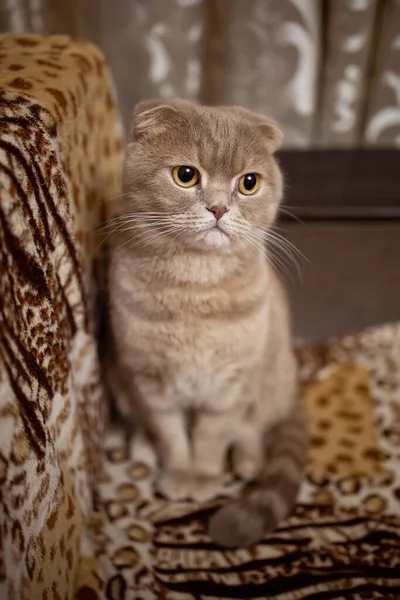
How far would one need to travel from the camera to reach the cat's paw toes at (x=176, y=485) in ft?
4.06

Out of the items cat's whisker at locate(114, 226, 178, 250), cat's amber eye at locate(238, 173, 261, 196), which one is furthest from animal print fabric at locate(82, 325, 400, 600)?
cat's amber eye at locate(238, 173, 261, 196)

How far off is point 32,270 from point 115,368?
0.53m

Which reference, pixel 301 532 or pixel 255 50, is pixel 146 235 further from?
pixel 255 50

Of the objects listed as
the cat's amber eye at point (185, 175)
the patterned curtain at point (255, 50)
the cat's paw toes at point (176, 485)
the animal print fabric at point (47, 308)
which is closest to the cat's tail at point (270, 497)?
the cat's paw toes at point (176, 485)

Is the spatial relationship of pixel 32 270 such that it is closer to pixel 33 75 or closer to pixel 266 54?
pixel 33 75

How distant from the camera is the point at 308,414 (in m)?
1.49

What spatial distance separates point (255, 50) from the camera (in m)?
1.70

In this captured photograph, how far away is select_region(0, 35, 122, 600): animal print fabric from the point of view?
721mm

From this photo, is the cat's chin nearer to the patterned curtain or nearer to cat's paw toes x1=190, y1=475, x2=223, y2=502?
cat's paw toes x1=190, y1=475, x2=223, y2=502

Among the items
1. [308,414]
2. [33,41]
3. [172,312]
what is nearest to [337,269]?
[308,414]

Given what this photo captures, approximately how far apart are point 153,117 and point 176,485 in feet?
2.53

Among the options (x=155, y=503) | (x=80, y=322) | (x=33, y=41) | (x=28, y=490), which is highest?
(x=33, y=41)

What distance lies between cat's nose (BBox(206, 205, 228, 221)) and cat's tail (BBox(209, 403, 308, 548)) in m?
0.58

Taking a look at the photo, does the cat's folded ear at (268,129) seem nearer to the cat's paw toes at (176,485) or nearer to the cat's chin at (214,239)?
the cat's chin at (214,239)
